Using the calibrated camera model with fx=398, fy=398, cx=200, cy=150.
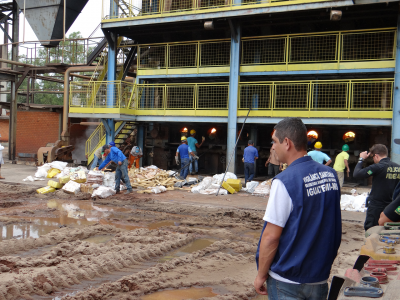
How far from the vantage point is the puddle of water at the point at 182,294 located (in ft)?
15.3

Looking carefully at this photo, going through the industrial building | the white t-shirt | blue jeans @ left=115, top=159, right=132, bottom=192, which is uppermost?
the industrial building

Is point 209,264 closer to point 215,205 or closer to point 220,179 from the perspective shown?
point 215,205

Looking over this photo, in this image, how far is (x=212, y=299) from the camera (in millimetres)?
4539

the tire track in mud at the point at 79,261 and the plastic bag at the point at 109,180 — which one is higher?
the plastic bag at the point at 109,180

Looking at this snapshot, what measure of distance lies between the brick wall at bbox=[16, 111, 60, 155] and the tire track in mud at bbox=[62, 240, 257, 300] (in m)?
20.7

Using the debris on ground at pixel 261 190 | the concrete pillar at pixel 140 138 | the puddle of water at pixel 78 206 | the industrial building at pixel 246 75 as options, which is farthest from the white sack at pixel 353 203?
the concrete pillar at pixel 140 138

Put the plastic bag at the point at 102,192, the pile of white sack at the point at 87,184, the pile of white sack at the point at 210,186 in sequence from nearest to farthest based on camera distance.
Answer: the plastic bag at the point at 102,192 < the pile of white sack at the point at 87,184 < the pile of white sack at the point at 210,186

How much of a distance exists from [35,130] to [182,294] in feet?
75.2

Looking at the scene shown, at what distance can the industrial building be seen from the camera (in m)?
→ 14.7

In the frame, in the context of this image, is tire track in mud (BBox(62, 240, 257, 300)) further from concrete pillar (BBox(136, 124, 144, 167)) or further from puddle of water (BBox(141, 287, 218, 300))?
concrete pillar (BBox(136, 124, 144, 167))

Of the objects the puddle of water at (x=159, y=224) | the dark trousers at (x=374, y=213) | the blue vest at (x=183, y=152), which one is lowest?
the puddle of water at (x=159, y=224)

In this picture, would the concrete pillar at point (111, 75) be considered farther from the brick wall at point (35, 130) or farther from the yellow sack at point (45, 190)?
the brick wall at point (35, 130)

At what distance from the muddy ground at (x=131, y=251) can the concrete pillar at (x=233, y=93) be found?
16.5 feet

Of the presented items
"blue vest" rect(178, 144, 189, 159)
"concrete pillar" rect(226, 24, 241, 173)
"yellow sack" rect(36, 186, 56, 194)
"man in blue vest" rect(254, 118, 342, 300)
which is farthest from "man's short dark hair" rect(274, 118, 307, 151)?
"blue vest" rect(178, 144, 189, 159)
